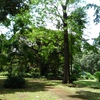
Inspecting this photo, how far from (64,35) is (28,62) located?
15.7 metres

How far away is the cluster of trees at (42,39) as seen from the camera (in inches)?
890

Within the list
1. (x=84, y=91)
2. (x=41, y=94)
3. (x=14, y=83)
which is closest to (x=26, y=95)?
(x=41, y=94)

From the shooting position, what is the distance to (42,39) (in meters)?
27.7

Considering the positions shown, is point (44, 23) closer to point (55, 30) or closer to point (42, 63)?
point (55, 30)

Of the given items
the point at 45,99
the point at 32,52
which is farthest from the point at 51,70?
the point at 45,99

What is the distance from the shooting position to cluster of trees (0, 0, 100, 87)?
2261 cm

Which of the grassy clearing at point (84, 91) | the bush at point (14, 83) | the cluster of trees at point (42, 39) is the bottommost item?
the grassy clearing at point (84, 91)

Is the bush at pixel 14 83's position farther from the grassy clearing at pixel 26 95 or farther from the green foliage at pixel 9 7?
the green foliage at pixel 9 7

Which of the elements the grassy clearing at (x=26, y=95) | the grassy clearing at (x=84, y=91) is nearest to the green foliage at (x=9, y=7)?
the grassy clearing at (x=26, y=95)

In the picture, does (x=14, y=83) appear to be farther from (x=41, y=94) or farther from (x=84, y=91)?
(x=84, y=91)

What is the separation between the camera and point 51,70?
39.6m

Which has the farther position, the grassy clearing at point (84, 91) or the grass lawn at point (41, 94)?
the grassy clearing at point (84, 91)

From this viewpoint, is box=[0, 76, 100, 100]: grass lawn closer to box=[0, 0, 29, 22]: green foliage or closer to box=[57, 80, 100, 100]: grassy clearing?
box=[57, 80, 100, 100]: grassy clearing

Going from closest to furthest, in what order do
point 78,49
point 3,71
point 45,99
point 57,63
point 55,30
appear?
point 45,99
point 55,30
point 78,49
point 57,63
point 3,71
